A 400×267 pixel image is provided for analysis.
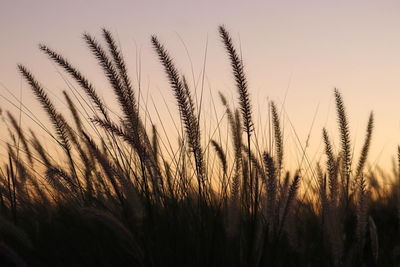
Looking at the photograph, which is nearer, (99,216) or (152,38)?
(99,216)

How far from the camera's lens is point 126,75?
93.0 inches

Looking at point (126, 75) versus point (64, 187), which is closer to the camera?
point (126, 75)

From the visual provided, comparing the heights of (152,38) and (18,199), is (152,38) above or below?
above

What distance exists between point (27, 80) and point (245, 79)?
112 cm

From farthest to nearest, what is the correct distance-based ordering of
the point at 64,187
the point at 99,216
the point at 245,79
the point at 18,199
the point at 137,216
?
the point at 18,199 < the point at 64,187 < the point at 245,79 < the point at 137,216 < the point at 99,216

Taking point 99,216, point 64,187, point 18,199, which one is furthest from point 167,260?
point 18,199

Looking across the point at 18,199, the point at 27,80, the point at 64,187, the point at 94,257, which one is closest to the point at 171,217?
the point at 94,257

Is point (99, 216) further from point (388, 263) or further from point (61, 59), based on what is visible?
point (388, 263)

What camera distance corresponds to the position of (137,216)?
1880mm

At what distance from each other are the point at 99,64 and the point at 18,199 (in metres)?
1.49

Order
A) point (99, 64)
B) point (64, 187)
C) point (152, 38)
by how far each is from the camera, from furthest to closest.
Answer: point (64, 187) < point (152, 38) < point (99, 64)

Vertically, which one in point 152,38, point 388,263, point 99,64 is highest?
point 152,38

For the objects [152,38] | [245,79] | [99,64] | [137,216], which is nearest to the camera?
[137,216]

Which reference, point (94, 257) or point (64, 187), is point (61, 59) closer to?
point (64, 187)
